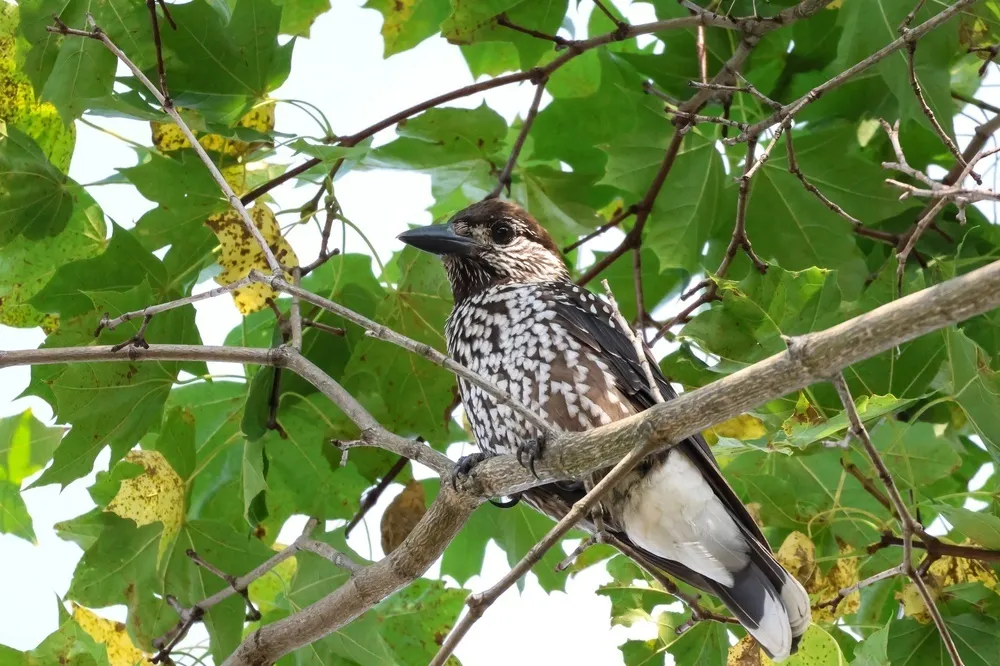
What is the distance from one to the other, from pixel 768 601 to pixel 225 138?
2.22m

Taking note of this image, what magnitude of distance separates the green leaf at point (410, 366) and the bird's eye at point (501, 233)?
0.35m

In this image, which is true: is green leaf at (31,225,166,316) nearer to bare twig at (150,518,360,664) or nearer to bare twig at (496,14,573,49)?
bare twig at (150,518,360,664)

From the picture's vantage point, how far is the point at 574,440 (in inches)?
94.9

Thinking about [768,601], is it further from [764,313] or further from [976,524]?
[764,313]

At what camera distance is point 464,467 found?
2727 mm

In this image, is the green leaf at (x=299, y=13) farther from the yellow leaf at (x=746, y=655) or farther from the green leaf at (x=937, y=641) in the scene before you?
the green leaf at (x=937, y=641)

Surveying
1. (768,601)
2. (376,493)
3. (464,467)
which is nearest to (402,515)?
(376,493)

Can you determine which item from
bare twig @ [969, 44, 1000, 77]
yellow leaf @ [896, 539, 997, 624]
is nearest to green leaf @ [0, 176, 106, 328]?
yellow leaf @ [896, 539, 997, 624]

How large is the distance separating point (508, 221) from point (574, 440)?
5.54 ft

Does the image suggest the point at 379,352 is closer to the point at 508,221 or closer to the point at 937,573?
the point at 508,221

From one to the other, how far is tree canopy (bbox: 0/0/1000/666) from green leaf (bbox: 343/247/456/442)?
1 centimetres

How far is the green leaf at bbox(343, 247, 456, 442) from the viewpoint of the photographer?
3498 millimetres

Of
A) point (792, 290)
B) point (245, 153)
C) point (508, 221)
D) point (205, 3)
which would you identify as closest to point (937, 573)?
point (792, 290)

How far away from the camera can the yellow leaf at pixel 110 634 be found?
341 cm
